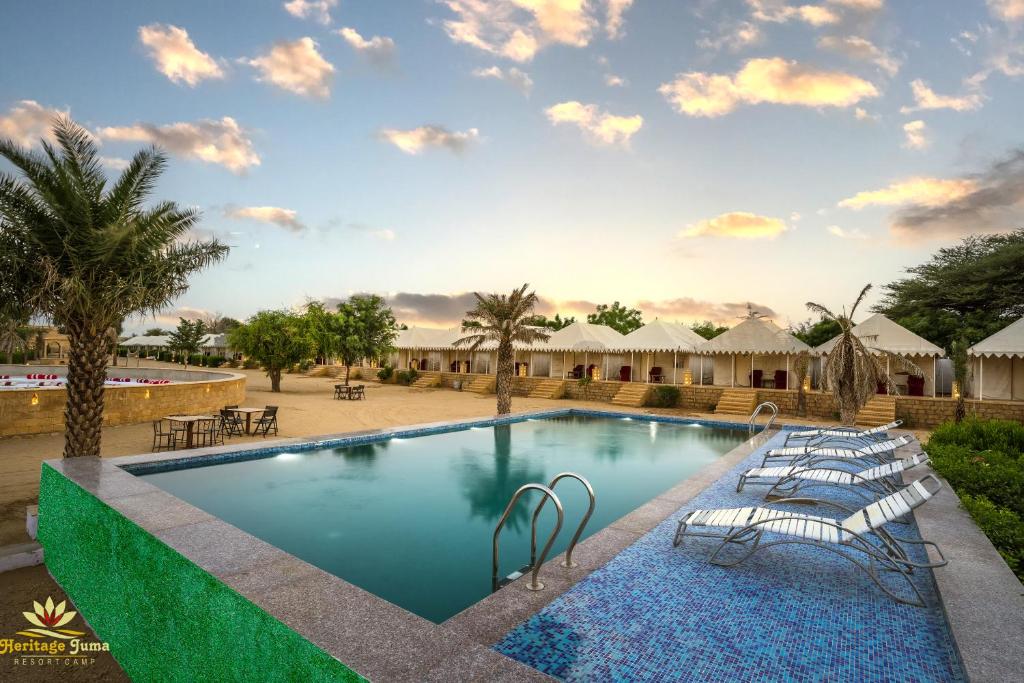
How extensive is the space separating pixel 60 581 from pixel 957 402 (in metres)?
23.5

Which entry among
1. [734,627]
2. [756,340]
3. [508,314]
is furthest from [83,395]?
[756,340]

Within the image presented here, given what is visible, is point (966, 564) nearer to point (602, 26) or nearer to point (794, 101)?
point (794, 101)

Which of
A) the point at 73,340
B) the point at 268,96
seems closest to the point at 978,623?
the point at 73,340

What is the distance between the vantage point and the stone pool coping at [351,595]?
7.59 ft

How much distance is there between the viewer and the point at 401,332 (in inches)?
1470

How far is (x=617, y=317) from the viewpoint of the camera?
6488cm

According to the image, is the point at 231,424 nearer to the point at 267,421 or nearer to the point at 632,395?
the point at 267,421

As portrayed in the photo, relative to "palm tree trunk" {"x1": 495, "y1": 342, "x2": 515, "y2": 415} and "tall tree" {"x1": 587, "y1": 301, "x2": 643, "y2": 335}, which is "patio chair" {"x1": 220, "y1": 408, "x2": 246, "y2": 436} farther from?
"tall tree" {"x1": 587, "y1": 301, "x2": 643, "y2": 335}

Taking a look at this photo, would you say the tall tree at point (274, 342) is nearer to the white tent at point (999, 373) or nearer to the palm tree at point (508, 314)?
the palm tree at point (508, 314)

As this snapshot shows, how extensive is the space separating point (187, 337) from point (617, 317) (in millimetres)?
49830

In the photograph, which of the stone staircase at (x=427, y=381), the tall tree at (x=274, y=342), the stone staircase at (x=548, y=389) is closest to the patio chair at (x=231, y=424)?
the tall tree at (x=274, y=342)

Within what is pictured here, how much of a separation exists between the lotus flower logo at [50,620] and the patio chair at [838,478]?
7.94m

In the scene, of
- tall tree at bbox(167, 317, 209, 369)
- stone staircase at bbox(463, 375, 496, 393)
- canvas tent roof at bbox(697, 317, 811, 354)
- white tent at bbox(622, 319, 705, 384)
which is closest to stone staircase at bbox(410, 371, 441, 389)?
stone staircase at bbox(463, 375, 496, 393)

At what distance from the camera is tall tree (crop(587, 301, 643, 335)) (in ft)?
211
